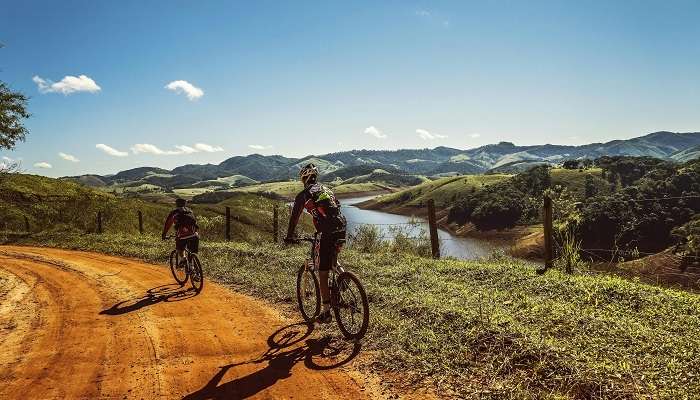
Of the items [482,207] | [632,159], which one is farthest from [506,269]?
[632,159]

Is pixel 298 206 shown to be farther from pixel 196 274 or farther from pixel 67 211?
pixel 67 211

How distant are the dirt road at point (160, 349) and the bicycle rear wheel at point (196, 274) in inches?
10.2

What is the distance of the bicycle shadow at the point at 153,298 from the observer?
1014 cm

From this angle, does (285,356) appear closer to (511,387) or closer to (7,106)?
(511,387)

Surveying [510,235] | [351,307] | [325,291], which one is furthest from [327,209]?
[510,235]

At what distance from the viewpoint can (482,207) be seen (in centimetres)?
10756

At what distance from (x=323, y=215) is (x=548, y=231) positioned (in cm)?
756

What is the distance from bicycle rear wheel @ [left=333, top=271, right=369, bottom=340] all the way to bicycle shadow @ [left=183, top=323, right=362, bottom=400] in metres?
0.23

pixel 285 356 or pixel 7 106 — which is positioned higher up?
pixel 7 106

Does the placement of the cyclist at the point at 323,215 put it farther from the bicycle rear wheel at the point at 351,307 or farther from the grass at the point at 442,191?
the grass at the point at 442,191

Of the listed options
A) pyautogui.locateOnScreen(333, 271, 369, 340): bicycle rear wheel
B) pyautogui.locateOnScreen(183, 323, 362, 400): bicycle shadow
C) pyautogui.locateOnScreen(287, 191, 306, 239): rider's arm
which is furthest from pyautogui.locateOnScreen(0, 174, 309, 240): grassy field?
pyautogui.locateOnScreen(333, 271, 369, 340): bicycle rear wheel

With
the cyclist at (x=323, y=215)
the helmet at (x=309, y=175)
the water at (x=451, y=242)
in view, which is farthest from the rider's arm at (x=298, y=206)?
the water at (x=451, y=242)

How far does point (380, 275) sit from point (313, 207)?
5.31 m

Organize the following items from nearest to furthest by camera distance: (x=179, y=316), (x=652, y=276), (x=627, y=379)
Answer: (x=627, y=379) → (x=179, y=316) → (x=652, y=276)
